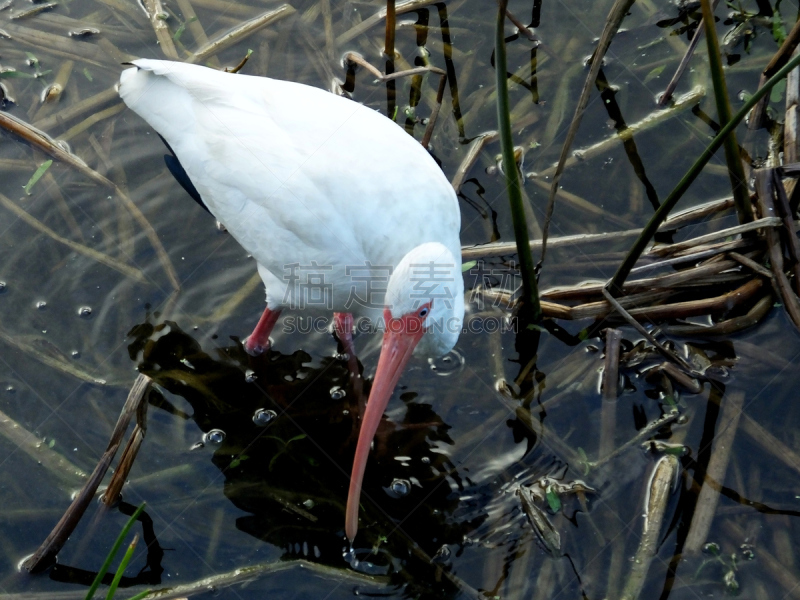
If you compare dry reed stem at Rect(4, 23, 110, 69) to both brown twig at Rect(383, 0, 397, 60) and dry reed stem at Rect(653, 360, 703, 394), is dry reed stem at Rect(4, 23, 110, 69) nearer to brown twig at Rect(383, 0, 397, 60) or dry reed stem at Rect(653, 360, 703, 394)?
brown twig at Rect(383, 0, 397, 60)

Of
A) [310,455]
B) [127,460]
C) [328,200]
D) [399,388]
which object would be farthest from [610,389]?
[127,460]

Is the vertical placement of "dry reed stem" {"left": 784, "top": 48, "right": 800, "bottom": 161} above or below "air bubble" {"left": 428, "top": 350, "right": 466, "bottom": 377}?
above

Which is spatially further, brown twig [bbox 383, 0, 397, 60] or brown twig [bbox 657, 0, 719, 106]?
brown twig [bbox 383, 0, 397, 60]

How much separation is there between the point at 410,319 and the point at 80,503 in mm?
1345

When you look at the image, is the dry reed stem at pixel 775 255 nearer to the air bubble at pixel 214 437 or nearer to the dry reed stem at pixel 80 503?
the air bubble at pixel 214 437

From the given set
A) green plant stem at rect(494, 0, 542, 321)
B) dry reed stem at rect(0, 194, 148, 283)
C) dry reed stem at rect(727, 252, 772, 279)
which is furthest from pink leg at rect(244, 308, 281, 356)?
dry reed stem at rect(727, 252, 772, 279)

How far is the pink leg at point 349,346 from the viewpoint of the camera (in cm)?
336

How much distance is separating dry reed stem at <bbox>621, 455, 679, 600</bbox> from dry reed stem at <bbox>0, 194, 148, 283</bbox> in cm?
249

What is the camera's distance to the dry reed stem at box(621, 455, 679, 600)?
264 cm

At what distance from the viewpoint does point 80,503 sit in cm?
262

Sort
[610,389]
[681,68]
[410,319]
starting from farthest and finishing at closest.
A: [681,68] < [610,389] < [410,319]

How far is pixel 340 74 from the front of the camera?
432 cm

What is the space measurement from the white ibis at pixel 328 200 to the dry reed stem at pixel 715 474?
1136 mm

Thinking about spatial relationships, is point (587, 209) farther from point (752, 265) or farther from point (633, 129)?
point (752, 265)
